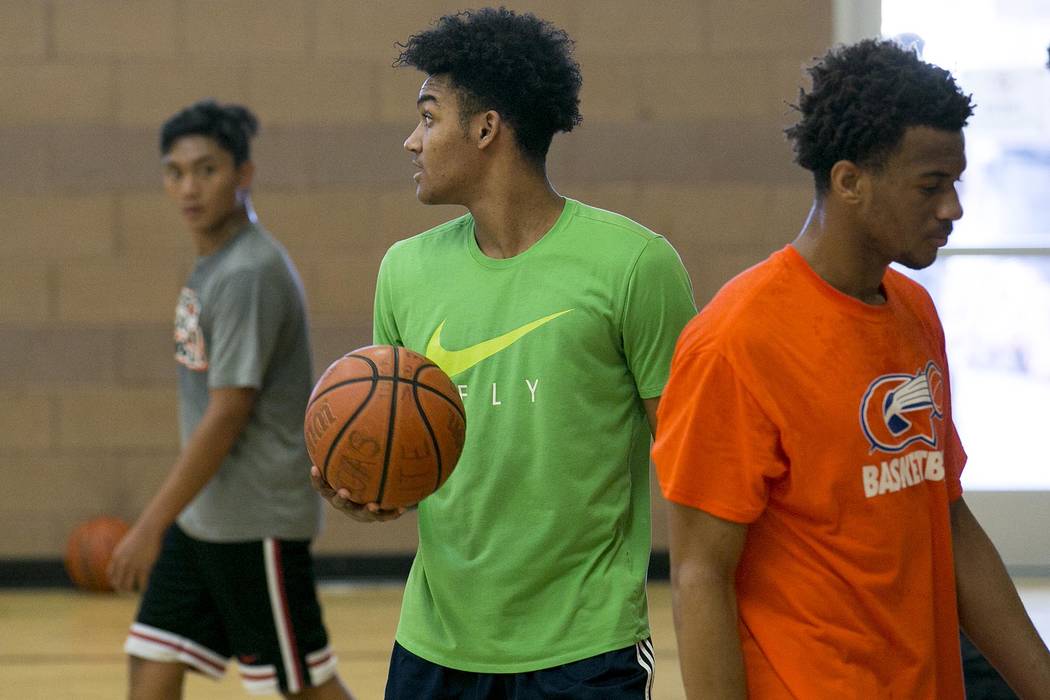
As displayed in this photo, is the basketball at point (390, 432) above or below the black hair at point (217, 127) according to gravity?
below

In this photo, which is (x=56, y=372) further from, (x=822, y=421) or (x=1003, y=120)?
(x=822, y=421)

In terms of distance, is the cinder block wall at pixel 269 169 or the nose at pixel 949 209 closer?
the nose at pixel 949 209

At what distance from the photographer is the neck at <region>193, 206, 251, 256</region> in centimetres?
366

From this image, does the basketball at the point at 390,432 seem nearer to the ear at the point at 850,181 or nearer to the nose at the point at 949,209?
the ear at the point at 850,181

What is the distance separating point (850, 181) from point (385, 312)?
100 centimetres

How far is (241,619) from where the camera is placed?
11.2 feet

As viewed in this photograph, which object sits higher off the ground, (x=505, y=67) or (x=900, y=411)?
(x=505, y=67)

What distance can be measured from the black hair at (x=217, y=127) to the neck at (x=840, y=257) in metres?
2.30

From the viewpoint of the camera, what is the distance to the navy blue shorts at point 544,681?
7.25ft

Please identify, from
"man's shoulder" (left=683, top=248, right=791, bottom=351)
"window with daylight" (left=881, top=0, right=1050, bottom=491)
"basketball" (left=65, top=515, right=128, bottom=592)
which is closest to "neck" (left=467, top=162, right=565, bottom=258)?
"man's shoulder" (left=683, top=248, right=791, bottom=351)

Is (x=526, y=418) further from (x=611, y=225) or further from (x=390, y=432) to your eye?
(x=611, y=225)

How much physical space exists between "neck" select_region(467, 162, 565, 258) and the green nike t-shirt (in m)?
0.04

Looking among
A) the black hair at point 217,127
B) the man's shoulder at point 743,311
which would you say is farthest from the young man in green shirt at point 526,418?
the black hair at point 217,127

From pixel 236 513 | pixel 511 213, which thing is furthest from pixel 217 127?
pixel 511 213
